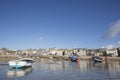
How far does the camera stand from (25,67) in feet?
236

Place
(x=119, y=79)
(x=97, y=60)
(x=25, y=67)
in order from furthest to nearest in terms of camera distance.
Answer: (x=97, y=60) → (x=25, y=67) → (x=119, y=79)

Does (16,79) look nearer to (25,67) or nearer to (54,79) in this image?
(54,79)

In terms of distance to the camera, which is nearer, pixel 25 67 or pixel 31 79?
pixel 31 79

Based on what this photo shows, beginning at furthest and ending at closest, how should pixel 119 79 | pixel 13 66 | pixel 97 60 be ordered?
pixel 97 60 → pixel 13 66 → pixel 119 79

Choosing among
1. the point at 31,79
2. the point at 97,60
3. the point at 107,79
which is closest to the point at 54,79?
the point at 31,79

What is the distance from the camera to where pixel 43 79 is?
40812 millimetres

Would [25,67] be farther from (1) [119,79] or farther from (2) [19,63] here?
(1) [119,79]

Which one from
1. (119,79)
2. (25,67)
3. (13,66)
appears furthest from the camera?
(25,67)

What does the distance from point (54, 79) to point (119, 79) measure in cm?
1420

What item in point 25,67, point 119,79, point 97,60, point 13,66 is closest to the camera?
point 119,79

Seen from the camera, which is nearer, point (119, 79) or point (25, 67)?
point (119, 79)

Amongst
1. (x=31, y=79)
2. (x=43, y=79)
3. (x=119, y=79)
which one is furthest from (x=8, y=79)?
(x=119, y=79)

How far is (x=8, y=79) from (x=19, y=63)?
27062mm

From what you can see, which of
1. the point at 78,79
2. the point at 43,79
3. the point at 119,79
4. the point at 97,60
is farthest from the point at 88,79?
the point at 97,60
